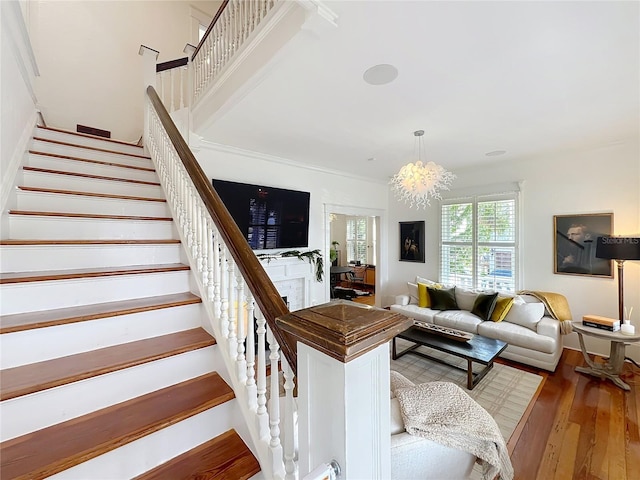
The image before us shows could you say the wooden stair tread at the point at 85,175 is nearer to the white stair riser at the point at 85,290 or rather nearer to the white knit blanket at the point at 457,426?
the white stair riser at the point at 85,290

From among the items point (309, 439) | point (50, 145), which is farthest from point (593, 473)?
point (50, 145)

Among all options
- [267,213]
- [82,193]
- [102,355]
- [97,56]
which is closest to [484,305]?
[267,213]

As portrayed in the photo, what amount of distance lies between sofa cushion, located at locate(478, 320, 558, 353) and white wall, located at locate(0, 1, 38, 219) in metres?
4.67

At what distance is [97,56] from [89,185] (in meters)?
3.03

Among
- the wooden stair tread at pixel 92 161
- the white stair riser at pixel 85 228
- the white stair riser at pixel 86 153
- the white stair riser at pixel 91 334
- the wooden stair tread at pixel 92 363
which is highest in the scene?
the white stair riser at pixel 86 153

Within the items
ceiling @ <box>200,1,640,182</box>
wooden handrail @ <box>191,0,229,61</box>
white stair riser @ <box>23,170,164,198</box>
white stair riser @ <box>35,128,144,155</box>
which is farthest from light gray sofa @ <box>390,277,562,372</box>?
wooden handrail @ <box>191,0,229,61</box>

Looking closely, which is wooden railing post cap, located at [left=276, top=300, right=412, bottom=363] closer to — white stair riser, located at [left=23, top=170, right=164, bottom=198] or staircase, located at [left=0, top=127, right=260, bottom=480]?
staircase, located at [left=0, top=127, right=260, bottom=480]

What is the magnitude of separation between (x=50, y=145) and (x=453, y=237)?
18.4 ft

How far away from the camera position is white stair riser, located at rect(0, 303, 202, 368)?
115cm

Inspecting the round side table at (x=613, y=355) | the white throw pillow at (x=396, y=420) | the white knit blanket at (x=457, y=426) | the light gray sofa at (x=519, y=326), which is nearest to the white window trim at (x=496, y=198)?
the light gray sofa at (x=519, y=326)

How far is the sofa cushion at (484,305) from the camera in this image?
3881mm

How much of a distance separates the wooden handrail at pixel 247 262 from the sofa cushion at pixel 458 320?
145 inches

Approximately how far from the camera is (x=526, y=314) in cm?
362

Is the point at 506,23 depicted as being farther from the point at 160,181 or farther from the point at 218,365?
the point at 160,181
